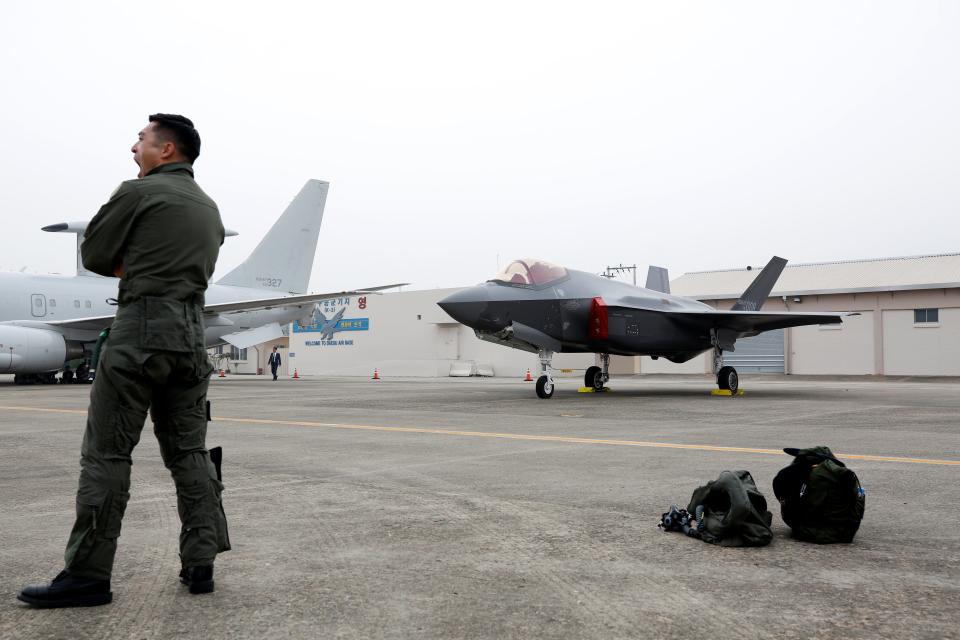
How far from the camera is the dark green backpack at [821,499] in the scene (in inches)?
155

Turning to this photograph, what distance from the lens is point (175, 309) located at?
3.22 metres

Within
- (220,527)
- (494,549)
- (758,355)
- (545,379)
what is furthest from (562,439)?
(758,355)

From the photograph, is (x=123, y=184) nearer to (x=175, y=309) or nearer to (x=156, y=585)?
(x=175, y=309)

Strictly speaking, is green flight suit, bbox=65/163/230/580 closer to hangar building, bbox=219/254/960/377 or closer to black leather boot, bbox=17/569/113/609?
black leather boot, bbox=17/569/113/609

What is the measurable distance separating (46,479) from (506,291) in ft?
33.3

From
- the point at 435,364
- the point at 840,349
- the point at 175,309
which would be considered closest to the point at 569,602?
the point at 175,309

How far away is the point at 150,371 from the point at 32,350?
22.4 meters

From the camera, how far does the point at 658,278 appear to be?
74.3 ft

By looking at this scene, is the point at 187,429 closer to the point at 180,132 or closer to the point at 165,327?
the point at 165,327

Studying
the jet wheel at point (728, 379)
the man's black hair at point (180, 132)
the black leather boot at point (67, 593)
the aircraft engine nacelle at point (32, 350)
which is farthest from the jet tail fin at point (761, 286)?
the aircraft engine nacelle at point (32, 350)

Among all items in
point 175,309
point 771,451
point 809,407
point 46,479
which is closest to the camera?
point 175,309

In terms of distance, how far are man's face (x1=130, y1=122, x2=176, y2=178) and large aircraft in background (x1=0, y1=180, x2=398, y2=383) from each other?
1841 centimetres

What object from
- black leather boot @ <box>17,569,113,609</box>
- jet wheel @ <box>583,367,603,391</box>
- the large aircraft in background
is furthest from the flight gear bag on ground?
the large aircraft in background

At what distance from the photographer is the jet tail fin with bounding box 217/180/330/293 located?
96.6ft
